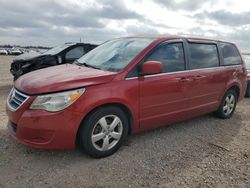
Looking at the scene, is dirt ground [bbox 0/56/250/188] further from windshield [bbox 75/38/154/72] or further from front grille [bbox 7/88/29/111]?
windshield [bbox 75/38/154/72]

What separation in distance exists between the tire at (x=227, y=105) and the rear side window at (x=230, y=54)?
620 millimetres

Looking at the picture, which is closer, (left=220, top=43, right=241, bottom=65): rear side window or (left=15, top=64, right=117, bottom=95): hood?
(left=15, top=64, right=117, bottom=95): hood

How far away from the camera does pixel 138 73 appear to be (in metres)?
3.85

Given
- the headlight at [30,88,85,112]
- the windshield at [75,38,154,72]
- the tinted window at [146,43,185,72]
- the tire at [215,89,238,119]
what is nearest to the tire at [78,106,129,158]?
the headlight at [30,88,85,112]

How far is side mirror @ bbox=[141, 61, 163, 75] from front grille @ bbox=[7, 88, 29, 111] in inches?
64.5

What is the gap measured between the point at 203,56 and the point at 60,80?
2804 millimetres

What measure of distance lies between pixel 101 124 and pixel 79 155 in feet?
1.89

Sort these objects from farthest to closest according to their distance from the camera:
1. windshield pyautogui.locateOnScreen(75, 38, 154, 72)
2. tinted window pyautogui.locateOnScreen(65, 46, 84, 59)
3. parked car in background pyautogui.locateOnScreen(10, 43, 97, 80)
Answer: tinted window pyautogui.locateOnScreen(65, 46, 84, 59), parked car in background pyautogui.locateOnScreen(10, 43, 97, 80), windshield pyautogui.locateOnScreen(75, 38, 154, 72)

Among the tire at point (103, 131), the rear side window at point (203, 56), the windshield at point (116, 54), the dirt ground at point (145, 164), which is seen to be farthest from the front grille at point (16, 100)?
the rear side window at point (203, 56)

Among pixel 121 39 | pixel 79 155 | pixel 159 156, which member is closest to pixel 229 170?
pixel 159 156

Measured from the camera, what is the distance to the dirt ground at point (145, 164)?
3096 mm

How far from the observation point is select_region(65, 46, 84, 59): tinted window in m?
9.02

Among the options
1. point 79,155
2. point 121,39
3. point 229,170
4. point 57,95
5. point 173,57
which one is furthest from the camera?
point 121,39

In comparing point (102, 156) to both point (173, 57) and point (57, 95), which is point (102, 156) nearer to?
point (57, 95)
